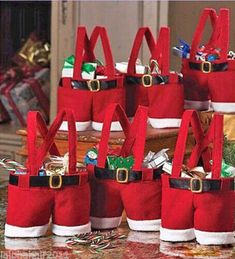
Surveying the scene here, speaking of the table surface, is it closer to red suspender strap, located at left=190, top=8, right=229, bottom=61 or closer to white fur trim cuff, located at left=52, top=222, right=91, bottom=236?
white fur trim cuff, located at left=52, top=222, right=91, bottom=236

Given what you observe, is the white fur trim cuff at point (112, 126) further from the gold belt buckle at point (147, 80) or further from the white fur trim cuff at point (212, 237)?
the white fur trim cuff at point (212, 237)

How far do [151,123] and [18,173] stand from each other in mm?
648

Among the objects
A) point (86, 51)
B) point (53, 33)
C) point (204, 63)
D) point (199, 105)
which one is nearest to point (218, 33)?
point (204, 63)

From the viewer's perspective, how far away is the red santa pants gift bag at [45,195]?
180 cm

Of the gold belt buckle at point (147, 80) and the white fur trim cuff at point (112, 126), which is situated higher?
the gold belt buckle at point (147, 80)

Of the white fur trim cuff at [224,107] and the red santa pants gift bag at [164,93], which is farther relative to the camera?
the white fur trim cuff at [224,107]

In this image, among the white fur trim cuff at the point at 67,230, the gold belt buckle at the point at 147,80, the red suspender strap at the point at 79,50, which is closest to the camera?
the white fur trim cuff at the point at 67,230

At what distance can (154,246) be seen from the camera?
5.90 ft

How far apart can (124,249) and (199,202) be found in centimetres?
18

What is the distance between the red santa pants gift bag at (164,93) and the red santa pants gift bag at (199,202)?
51cm

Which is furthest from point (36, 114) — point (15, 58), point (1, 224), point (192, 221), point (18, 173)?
point (15, 58)

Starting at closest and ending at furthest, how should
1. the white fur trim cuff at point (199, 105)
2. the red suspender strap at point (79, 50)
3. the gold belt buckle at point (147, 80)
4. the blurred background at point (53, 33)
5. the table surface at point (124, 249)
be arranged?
the table surface at point (124, 249)
the red suspender strap at point (79, 50)
the gold belt buckle at point (147, 80)
the white fur trim cuff at point (199, 105)
the blurred background at point (53, 33)

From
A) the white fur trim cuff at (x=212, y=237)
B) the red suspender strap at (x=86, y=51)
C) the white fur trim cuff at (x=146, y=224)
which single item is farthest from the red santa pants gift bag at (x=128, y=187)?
the red suspender strap at (x=86, y=51)

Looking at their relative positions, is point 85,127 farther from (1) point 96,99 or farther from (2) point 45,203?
(2) point 45,203
